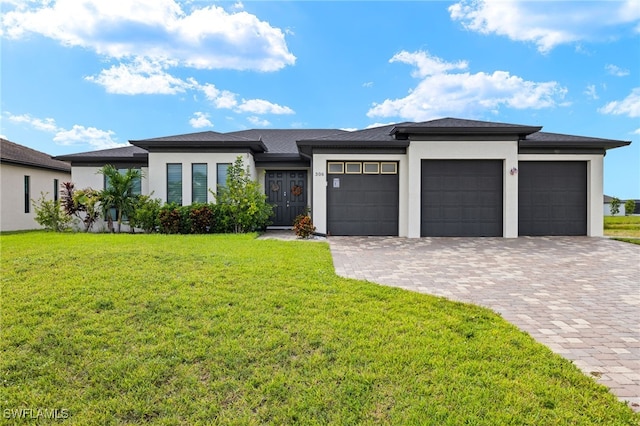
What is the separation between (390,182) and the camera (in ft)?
37.9

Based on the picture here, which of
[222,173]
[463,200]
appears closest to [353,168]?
[463,200]

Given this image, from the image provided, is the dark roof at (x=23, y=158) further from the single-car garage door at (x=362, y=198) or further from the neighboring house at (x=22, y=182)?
the single-car garage door at (x=362, y=198)

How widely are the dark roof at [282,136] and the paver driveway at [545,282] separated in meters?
5.43

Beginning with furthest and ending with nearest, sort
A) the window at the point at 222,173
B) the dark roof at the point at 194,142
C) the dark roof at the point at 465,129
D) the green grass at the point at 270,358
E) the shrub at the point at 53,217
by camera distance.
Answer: the shrub at the point at 53,217 → the window at the point at 222,173 → the dark roof at the point at 194,142 → the dark roof at the point at 465,129 → the green grass at the point at 270,358

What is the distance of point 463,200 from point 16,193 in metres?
18.2

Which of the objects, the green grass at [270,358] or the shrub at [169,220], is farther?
the shrub at [169,220]

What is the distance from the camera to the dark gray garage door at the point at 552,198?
11727mm

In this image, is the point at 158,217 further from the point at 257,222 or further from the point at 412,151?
the point at 412,151

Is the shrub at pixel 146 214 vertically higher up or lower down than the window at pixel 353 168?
lower down

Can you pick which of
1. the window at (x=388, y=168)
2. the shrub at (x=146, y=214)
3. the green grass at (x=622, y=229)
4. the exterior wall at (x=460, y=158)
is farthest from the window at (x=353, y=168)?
the green grass at (x=622, y=229)

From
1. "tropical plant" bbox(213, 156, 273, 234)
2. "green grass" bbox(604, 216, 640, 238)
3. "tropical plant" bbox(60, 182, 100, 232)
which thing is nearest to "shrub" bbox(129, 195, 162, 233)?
"tropical plant" bbox(60, 182, 100, 232)

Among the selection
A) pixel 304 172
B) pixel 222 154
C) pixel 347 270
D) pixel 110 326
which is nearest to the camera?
pixel 110 326

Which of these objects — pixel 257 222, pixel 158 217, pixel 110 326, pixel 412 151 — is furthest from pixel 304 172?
pixel 110 326

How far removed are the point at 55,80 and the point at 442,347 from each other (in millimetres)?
12686
